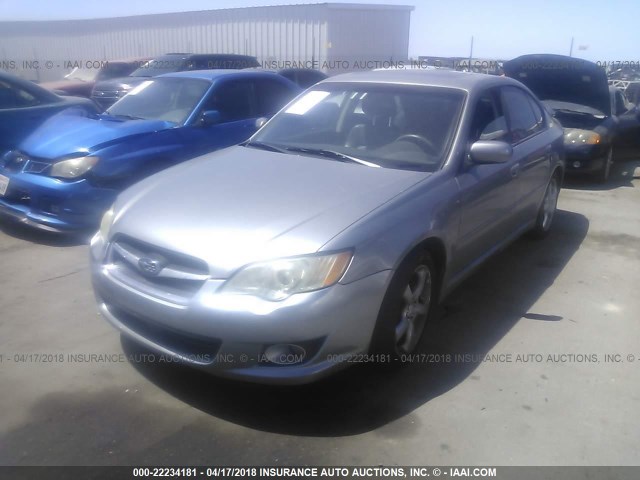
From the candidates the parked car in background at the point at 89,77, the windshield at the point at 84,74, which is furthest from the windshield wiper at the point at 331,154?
the windshield at the point at 84,74

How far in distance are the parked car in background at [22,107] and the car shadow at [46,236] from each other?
4.37 ft

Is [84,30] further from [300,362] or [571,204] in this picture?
[300,362]

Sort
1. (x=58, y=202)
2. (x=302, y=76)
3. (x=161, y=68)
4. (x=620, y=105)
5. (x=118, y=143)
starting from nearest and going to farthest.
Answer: (x=58, y=202) → (x=118, y=143) → (x=620, y=105) → (x=302, y=76) → (x=161, y=68)

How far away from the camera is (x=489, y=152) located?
361 cm

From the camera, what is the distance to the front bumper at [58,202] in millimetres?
4965

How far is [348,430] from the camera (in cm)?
282

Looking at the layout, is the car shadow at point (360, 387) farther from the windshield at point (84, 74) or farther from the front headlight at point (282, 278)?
the windshield at point (84, 74)

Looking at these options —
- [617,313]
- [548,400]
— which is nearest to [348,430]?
[548,400]

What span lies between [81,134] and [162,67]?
881cm

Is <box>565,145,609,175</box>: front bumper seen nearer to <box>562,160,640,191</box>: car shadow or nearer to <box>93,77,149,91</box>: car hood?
<box>562,160,640,191</box>: car shadow

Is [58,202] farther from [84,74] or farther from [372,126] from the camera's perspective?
[84,74]

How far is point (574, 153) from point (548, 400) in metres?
5.71

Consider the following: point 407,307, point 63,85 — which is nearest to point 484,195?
point 407,307

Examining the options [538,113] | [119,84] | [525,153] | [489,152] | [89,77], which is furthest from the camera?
[89,77]
